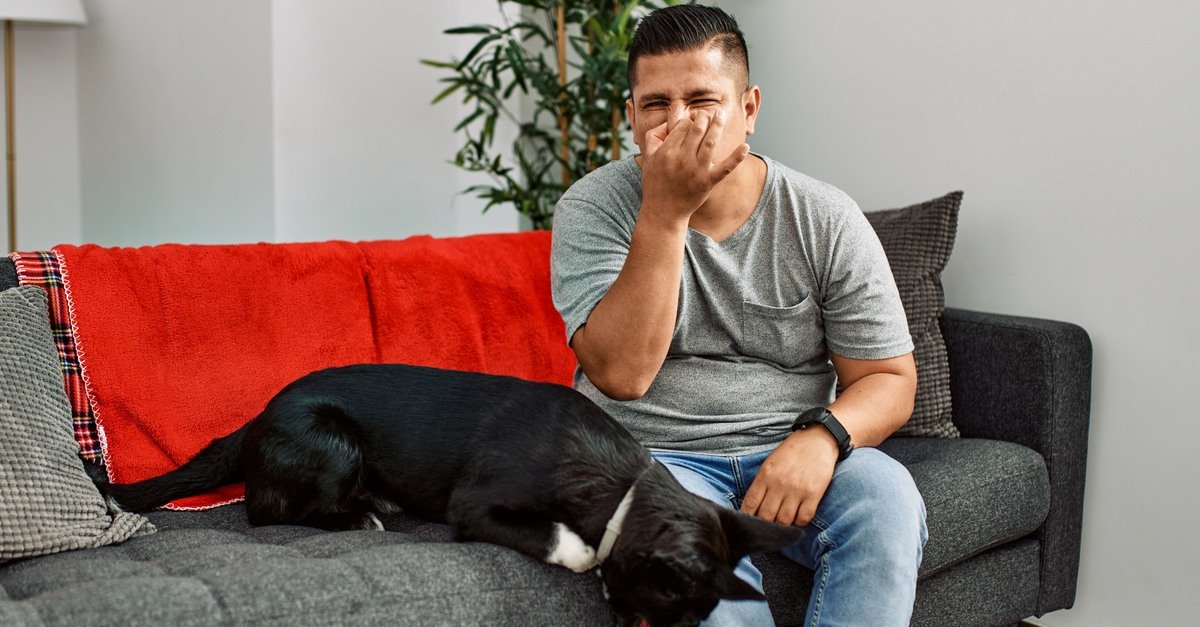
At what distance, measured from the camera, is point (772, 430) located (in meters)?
1.62

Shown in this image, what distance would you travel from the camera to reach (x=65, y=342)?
1754 millimetres

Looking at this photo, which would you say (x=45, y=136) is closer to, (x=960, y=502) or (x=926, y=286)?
(x=926, y=286)

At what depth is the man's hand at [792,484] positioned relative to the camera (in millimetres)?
1424

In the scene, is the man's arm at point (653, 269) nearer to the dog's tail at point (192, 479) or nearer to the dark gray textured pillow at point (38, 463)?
the dog's tail at point (192, 479)

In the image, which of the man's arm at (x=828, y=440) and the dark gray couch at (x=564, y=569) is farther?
the man's arm at (x=828, y=440)

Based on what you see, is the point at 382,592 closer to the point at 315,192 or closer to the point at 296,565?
the point at 296,565

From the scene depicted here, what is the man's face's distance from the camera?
1557 mm

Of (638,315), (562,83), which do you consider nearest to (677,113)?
(638,315)

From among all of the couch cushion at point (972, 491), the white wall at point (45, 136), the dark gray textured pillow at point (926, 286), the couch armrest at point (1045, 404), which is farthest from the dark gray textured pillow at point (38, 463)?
the white wall at point (45, 136)

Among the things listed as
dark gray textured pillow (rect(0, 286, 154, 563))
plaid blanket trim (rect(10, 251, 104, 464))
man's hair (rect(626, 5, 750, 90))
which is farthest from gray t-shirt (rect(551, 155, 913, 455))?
plaid blanket trim (rect(10, 251, 104, 464))

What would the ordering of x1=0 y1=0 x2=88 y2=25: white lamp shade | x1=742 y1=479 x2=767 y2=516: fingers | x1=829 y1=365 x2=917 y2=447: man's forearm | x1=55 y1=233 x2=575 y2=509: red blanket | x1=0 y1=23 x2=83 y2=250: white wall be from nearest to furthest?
1. x1=742 y1=479 x2=767 y2=516: fingers
2. x1=829 y1=365 x2=917 y2=447: man's forearm
3. x1=55 y1=233 x2=575 y2=509: red blanket
4. x1=0 y1=0 x2=88 y2=25: white lamp shade
5. x1=0 y1=23 x2=83 y2=250: white wall

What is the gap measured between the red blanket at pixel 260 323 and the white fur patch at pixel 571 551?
710mm

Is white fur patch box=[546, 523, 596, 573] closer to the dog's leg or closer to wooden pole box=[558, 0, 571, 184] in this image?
the dog's leg

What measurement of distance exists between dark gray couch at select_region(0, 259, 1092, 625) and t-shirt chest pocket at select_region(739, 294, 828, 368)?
0.33 meters
